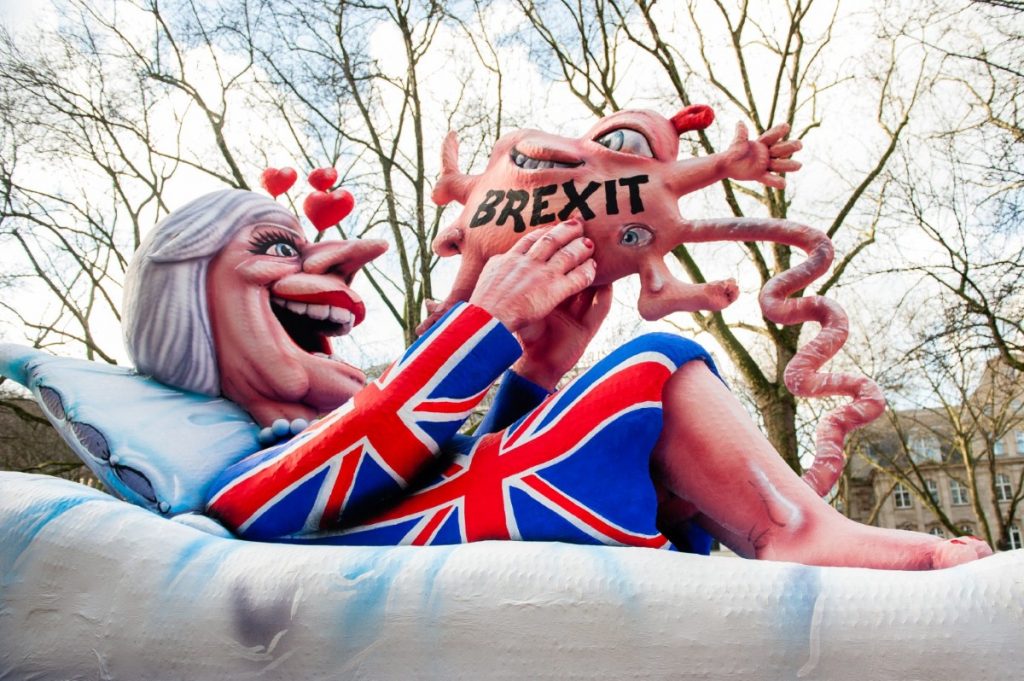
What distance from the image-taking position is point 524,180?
6.03ft

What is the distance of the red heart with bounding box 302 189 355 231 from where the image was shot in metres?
2.23

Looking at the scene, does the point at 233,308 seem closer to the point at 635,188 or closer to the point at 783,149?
the point at 635,188

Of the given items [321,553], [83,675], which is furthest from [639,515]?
[83,675]

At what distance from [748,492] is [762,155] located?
33.1 inches

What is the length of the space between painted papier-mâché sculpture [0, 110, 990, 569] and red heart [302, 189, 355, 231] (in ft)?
0.91

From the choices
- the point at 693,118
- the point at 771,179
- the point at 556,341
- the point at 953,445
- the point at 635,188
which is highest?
the point at 693,118

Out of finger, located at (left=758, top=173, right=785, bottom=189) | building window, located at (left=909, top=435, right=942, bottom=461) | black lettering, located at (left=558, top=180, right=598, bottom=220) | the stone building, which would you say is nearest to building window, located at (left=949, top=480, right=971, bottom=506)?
the stone building

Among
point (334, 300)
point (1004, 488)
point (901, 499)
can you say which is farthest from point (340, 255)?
point (901, 499)

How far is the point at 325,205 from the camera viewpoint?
223cm

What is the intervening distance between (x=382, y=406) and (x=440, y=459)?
18cm

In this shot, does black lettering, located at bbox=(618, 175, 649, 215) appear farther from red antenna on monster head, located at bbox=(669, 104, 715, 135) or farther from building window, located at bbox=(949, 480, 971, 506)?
building window, located at bbox=(949, 480, 971, 506)

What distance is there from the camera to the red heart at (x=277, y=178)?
2.29m

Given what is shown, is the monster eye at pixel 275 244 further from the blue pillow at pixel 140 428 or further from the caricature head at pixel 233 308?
the blue pillow at pixel 140 428

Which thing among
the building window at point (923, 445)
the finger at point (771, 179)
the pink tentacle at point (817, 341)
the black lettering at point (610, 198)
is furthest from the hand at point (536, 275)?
the building window at point (923, 445)
